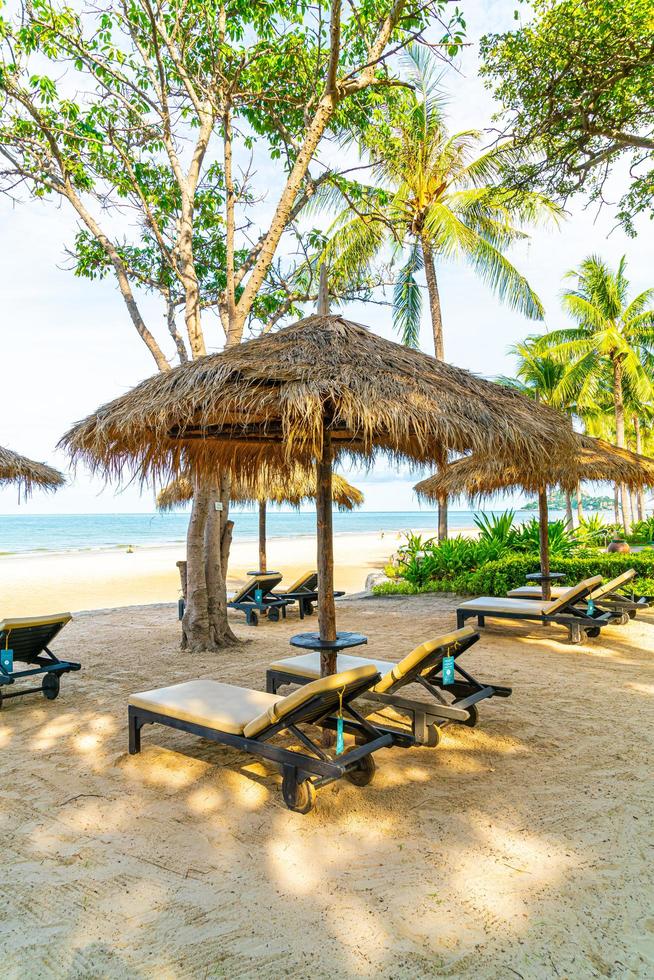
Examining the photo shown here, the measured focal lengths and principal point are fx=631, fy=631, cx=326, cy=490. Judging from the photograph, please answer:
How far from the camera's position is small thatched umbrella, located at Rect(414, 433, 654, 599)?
821 centimetres

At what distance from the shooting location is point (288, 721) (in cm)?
313

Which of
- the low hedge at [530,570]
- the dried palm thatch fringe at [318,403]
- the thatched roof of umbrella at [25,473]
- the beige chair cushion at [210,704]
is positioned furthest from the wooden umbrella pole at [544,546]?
the thatched roof of umbrella at [25,473]

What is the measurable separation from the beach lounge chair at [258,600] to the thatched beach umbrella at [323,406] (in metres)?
4.93

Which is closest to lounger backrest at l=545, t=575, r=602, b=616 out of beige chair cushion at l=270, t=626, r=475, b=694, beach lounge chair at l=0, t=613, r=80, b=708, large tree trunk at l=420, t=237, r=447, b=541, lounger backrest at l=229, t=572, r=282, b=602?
beige chair cushion at l=270, t=626, r=475, b=694

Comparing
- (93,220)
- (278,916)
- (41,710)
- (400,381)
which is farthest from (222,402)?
(93,220)

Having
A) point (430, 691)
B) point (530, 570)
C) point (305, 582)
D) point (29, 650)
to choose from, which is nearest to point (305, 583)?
Result: point (305, 582)

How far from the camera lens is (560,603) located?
714 centimetres

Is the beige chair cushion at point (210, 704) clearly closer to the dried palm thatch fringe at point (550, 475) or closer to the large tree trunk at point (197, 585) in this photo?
the large tree trunk at point (197, 585)

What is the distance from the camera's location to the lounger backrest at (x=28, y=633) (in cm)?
512

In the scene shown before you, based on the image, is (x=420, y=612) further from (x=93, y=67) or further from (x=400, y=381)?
(x=93, y=67)

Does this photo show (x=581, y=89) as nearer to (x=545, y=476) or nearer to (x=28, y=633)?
(x=545, y=476)

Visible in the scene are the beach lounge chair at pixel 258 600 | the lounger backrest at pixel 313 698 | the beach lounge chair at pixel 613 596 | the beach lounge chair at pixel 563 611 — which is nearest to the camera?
the lounger backrest at pixel 313 698

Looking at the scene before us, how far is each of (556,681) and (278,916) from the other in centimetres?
394

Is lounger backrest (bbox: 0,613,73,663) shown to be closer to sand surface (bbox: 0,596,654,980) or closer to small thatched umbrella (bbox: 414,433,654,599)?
sand surface (bbox: 0,596,654,980)
